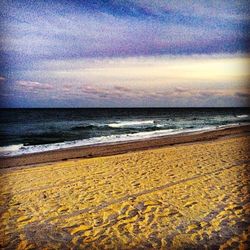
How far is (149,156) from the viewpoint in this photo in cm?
812

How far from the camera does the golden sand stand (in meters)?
3.14

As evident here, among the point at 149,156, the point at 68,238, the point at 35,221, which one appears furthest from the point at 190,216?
the point at 149,156

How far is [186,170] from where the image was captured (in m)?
6.16

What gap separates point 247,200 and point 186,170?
2.16 metres

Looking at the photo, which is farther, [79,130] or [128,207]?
[79,130]

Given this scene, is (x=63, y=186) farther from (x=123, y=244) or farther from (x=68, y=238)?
(x=123, y=244)

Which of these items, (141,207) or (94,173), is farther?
(94,173)

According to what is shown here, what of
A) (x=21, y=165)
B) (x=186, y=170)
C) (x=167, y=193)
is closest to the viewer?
(x=167, y=193)

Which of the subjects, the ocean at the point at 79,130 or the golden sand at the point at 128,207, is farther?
the ocean at the point at 79,130

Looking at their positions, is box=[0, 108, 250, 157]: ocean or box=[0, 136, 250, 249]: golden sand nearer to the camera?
box=[0, 136, 250, 249]: golden sand

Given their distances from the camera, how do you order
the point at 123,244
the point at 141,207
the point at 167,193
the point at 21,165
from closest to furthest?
1. the point at 123,244
2. the point at 141,207
3. the point at 167,193
4. the point at 21,165

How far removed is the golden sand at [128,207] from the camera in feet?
10.3

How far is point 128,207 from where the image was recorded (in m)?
4.07

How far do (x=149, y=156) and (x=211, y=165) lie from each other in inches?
83.4
